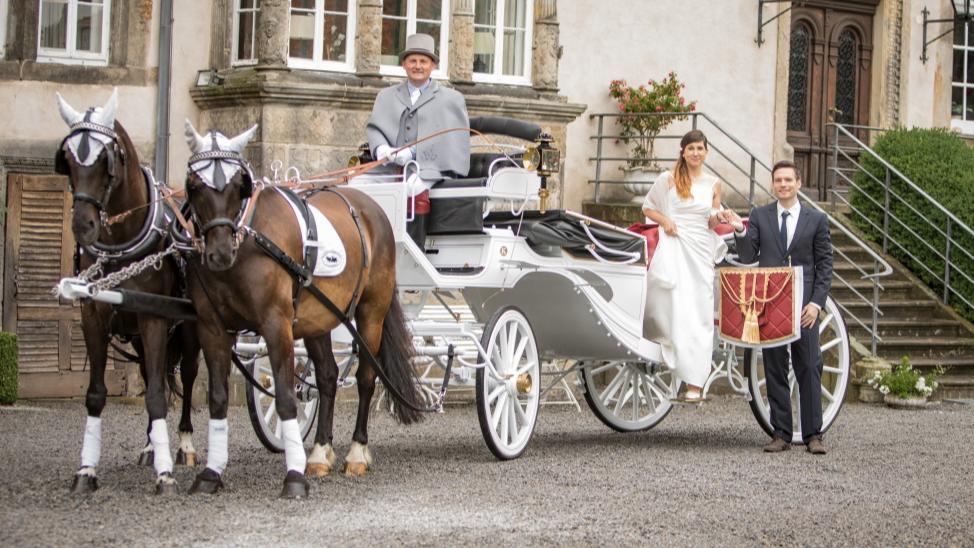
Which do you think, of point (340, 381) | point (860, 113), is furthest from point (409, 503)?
point (860, 113)

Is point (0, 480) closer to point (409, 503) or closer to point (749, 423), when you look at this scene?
point (409, 503)

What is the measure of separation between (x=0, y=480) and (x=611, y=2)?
9996mm

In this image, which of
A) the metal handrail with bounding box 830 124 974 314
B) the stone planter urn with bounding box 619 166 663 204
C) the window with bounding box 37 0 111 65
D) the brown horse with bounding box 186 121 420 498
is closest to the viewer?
the brown horse with bounding box 186 121 420 498

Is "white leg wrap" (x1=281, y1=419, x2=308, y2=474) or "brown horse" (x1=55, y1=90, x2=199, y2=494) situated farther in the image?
"white leg wrap" (x1=281, y1=419, x2=308, y2=474)

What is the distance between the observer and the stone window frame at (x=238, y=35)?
45.0 feet

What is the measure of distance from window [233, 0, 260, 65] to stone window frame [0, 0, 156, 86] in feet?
2.49

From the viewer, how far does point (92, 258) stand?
773 centimetres

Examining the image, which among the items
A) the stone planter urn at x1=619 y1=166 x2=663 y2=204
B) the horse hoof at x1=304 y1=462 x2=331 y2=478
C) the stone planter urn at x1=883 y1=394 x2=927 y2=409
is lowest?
the horse hoof at x1=304 y1=462 x2=331 y2=478

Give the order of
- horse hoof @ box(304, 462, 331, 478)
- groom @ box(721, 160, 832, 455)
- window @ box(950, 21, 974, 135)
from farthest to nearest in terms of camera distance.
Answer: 1. window @ box(950, 21, 974, 135)
2. groom @ box(721, 160, 832, 455)
3. horse hoof @ box(304, 462, 331, 478)

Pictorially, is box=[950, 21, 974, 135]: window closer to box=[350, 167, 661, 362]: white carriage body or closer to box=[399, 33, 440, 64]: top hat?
box=[350, 167, 661, 362]: white carriage body

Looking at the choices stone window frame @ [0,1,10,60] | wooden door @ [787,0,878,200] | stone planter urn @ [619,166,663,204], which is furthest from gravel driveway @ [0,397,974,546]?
wooden door @ [787,0,878,200]

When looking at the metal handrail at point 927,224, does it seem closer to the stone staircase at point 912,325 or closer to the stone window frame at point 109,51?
the stone staircase at point 912,325

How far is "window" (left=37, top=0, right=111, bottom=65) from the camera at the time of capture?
13.5 metres

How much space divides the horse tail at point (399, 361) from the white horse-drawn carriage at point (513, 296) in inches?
7.7
